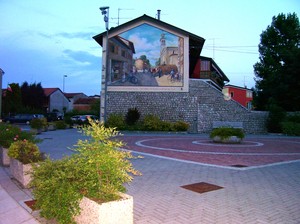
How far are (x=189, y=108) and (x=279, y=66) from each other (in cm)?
1515

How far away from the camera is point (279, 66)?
36.0m

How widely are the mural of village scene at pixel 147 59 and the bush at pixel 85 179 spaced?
23.4m

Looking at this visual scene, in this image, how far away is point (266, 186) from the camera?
7.06m

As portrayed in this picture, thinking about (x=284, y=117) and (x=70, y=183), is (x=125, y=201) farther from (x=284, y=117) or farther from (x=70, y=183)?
(x=284, y=117)

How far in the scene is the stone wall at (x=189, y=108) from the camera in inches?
1104

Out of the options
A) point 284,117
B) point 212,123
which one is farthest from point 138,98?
point 284,117

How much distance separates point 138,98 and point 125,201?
2432 centimetres

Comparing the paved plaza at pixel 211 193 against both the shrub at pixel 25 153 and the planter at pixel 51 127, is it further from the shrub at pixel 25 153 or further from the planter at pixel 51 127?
the planter at pixel 51 127

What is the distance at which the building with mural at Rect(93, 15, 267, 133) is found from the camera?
91.1ft

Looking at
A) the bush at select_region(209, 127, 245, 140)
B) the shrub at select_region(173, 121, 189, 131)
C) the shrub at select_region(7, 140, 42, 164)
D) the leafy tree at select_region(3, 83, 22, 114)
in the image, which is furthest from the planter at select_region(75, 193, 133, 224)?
the leafy tree at select_region(3, 83, 22, 114)

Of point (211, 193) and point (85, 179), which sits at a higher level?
point (85, 179)

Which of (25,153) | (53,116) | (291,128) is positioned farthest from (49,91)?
(25,153)

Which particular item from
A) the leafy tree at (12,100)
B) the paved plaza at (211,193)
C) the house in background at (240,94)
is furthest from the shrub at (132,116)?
the house in background at (240,94)

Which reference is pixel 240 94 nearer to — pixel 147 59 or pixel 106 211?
pixel 147 59
